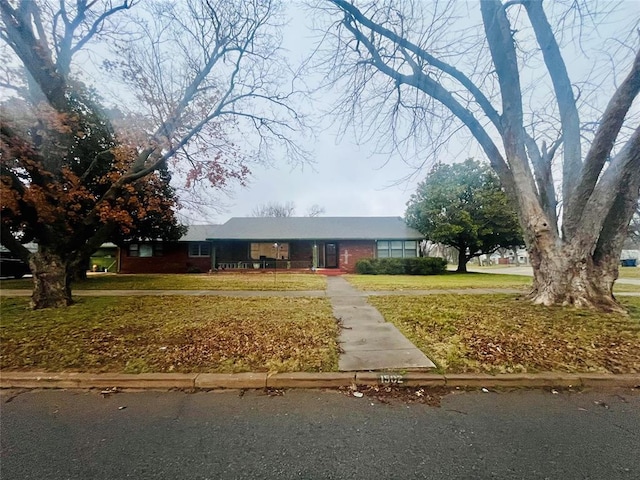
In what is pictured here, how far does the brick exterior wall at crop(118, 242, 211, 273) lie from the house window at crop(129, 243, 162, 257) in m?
0.25

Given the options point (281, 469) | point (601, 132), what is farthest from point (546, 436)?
point (601, 132)

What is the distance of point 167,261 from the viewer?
25.0 m

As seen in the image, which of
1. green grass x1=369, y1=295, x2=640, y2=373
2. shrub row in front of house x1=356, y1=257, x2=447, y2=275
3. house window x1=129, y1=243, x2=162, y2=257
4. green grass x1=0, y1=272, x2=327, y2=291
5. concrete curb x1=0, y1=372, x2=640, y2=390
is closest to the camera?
concrete curb x1=0, y1=372, x2=640, y2=390

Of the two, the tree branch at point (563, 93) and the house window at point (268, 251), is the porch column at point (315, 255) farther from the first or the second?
the tree branch at point (563, 93)

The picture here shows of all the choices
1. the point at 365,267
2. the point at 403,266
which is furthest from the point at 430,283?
the point at 365,267

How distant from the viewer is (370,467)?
2205mm

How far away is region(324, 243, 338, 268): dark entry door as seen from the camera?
24719mm

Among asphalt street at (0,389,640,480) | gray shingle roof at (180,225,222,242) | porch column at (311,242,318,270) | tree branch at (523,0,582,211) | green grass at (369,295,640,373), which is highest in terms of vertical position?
tree branch at (523,0,582,211)

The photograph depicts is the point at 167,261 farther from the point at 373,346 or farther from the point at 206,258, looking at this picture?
the point at 373,346

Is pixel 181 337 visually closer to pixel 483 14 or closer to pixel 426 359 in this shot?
pixel 426 359

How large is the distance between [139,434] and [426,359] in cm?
329

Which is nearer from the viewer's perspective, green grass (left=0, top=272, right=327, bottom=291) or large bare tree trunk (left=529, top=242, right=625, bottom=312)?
large bare tree trunk (left=529, top=242, right=625, bottom=312)

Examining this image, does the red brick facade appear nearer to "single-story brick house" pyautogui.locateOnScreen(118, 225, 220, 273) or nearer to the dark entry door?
"single-story brick house" pyautogui.locateOnScreen(118, 225, 220, 273)

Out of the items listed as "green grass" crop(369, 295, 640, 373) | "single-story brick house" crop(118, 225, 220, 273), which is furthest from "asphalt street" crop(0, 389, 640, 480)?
"single-story brick house" crop(118, 225, 220, 273)
